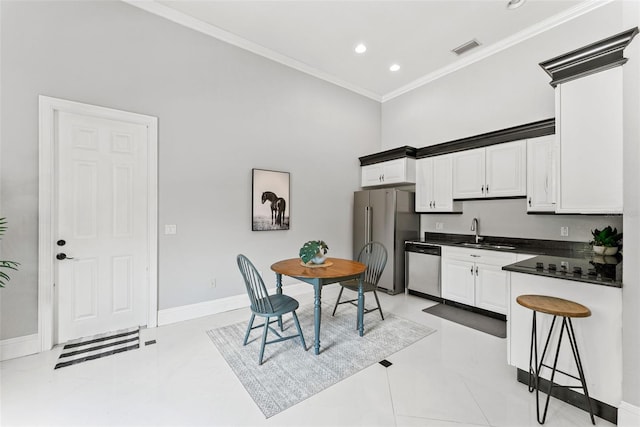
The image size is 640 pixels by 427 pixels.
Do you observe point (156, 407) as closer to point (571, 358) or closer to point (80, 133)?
point (80, 133)

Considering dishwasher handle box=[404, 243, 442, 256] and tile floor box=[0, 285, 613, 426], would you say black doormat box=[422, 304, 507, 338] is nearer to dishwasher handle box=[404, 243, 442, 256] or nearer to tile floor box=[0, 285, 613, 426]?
tile floor box=[0, 285, 613, 426]

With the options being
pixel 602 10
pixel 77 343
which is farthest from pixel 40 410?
pixel 602 10

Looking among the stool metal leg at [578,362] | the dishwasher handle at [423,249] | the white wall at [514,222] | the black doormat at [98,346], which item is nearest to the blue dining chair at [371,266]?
the dishwasher handle at [423,249]

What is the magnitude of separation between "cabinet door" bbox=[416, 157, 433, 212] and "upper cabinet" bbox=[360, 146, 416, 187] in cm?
9

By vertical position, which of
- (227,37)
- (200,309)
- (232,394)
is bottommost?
(232,394)

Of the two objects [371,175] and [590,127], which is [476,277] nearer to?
[590,127]

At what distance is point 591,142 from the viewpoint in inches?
84.4

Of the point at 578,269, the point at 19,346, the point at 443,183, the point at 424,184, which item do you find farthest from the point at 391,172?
the point at 19,346

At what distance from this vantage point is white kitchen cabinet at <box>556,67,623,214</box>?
2.05 metres

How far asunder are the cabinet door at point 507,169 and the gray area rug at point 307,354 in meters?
2.03

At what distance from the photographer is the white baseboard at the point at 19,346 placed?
234cm

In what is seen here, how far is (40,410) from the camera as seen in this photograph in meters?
1.77

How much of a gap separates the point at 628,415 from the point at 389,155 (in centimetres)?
375

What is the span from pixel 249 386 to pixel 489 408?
5.53 feet
